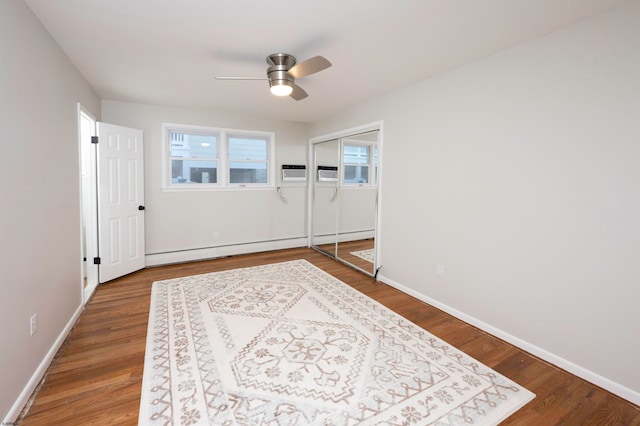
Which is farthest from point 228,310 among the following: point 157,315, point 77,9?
point 77,9

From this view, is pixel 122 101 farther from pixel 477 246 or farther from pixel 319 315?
pixel 477 246

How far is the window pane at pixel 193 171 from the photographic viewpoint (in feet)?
15.8

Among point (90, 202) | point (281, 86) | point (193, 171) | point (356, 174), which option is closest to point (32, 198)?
point (90, 202)

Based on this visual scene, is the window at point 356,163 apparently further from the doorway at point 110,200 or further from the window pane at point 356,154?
the doorway at point 110,200

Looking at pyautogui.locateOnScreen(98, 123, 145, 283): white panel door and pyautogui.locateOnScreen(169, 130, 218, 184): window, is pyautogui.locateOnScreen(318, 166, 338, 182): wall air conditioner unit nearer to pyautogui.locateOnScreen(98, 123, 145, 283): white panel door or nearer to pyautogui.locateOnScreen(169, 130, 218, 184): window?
pyautogui.locateOnScreen(169, 130, 218, 184): window

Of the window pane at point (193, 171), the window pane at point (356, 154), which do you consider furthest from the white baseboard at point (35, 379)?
the window pane at point (356, 154)

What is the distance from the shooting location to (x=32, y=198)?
1.98 m

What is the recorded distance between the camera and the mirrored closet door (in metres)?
4.26

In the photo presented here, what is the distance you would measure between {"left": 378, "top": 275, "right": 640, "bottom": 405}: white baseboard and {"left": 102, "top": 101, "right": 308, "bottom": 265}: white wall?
126 inches

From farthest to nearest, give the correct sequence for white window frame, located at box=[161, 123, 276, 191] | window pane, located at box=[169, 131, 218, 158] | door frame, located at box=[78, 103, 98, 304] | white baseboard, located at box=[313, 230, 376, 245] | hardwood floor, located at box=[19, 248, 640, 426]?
window pane, located at box=[169, 131, 218, 158] < white window frame, located at box=[161, 123, 276, 191] < white baseboard, located at box=[313, 230, 376, 245] < door frame, located at box=[78, 103, 98, 304] < hardwood floor, located at box=[19, 248, 640, 426]

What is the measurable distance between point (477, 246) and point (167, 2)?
3143 millimetres

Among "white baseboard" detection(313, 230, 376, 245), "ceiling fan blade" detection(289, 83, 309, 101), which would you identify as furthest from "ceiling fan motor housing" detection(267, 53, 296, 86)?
"white baseboard" detection(313, 230, 376, 245)

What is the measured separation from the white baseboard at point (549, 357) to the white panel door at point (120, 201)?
13.2 ft

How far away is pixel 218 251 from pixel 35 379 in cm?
325
